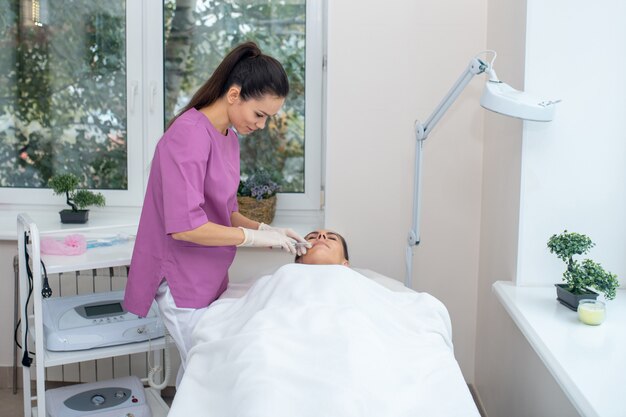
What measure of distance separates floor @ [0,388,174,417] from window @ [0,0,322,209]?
0.80 m

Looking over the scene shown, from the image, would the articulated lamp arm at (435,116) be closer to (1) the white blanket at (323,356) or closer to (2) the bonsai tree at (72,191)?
(1) the white blanket at (323,356)

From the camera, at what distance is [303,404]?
138 centimetres

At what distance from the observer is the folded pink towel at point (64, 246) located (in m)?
2.21

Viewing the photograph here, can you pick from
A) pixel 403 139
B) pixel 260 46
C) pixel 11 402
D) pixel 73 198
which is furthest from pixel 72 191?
pixel 403 139

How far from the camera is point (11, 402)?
8.91ft

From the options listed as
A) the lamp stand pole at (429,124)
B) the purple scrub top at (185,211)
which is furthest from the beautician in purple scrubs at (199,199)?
the lamp stand pole at (429,124)

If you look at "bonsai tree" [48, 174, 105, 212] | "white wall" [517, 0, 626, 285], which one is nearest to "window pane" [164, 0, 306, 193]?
"bonsai tree" [48, 174, 105, 212]

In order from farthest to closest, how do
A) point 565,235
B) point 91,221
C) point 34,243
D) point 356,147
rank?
point 91,221 < point 356,147 < point 34,243 < point 565,235

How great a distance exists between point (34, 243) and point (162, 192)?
410 mm

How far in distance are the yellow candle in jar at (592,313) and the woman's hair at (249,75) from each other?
3.21ft

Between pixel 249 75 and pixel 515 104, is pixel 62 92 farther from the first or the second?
pixel 515 104

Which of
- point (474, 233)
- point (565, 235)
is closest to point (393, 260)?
point (474, 233)

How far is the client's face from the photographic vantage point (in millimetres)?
2146

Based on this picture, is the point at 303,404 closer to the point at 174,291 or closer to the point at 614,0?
the point at 174,291
